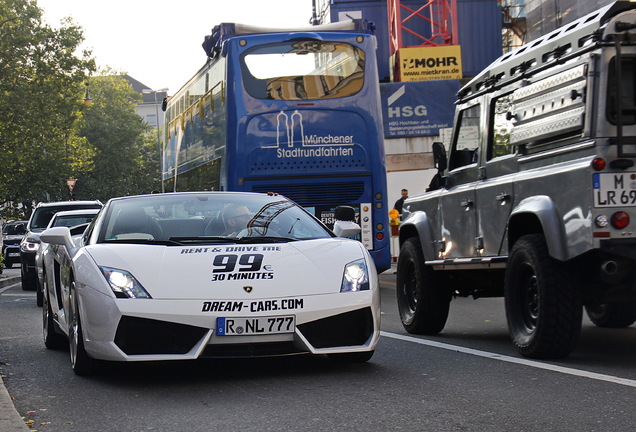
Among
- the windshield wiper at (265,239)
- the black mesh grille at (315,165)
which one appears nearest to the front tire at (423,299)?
the windshield wiper at (265,239)

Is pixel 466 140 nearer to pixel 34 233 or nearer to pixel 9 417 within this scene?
pixel 9 417

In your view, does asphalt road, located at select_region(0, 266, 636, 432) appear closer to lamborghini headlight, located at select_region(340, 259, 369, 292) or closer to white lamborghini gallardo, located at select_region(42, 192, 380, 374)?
white lamborghini gallardo, located at select_region(42, 192, 380, 374)

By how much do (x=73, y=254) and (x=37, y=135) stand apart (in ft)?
120

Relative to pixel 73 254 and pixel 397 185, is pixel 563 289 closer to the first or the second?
pixel 73 254

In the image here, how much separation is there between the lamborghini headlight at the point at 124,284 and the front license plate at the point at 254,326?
1.70 feet

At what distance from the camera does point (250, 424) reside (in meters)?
5.53

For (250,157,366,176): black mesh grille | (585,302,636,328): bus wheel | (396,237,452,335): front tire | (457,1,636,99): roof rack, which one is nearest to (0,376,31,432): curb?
(457,1,636,99): roof rack

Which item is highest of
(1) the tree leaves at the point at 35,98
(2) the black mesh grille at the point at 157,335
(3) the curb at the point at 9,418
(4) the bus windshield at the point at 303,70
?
(1) the tree leaves at the point at 35,98

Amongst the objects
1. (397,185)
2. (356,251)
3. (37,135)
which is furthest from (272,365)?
(37,135)

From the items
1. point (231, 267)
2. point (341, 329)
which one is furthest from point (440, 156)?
point (231, 267)

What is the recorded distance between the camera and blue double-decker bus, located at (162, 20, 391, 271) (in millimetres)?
15938

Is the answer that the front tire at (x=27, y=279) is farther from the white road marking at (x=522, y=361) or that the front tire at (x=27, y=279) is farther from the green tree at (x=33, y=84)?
the green tree at (x=33, y=84)

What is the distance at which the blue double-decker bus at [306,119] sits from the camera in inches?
627

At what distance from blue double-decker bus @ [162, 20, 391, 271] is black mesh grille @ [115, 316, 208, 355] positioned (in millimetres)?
9181
